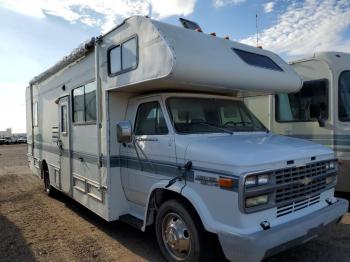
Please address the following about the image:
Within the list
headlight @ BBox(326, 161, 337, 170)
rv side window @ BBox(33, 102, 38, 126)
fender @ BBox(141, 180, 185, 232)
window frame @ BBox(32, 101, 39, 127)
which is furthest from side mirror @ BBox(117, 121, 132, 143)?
rv side window @ BBox(33, 102, 38, 126)

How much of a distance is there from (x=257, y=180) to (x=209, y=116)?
64.7 inches

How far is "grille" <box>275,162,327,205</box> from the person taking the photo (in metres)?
3.88

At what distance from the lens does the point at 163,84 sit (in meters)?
4.71

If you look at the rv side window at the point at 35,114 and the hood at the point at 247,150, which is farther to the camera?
the rv side window at the point at 35,114

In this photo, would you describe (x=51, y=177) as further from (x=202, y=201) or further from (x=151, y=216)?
(x=202, y=201)

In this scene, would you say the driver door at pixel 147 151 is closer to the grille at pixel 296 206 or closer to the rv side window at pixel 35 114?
the grille at pixel 296 206

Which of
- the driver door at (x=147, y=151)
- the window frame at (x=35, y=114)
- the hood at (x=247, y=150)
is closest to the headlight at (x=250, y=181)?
the hood at (x=247, y=150)

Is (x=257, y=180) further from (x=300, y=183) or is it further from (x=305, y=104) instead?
(x=305, y=104)

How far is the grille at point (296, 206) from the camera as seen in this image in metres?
3.94

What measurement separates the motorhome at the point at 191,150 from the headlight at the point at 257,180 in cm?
1

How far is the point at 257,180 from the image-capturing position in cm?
368

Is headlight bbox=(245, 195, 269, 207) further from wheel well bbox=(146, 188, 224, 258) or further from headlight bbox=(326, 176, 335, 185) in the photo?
headlight bbox=(326, 176, 335, 185)

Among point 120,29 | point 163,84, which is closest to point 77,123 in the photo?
point 120,29

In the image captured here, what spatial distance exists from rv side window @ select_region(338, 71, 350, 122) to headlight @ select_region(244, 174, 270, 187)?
3790 millimetres
